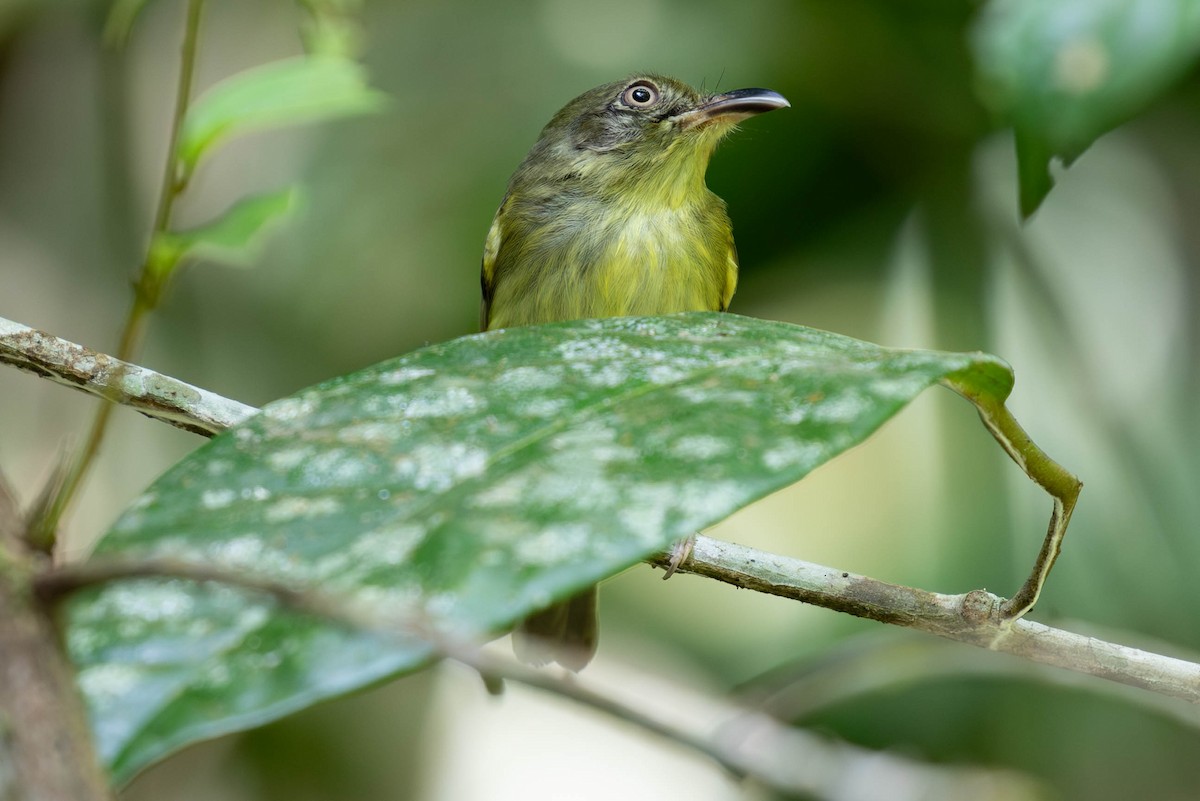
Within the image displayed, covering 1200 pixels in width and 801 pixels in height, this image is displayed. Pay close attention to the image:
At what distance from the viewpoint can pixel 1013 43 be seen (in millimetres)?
1438

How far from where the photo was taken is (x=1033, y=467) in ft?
4.22

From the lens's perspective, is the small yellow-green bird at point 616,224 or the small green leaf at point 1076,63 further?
the small yellow-green bird at point 616,224

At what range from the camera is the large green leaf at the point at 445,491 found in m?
0.75

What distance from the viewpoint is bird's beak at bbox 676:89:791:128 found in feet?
10.6

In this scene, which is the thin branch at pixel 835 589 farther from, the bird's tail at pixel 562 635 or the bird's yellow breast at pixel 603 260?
the bird's yellow breast at pixel 603 260

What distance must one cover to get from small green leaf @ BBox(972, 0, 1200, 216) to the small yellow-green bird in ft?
5.76

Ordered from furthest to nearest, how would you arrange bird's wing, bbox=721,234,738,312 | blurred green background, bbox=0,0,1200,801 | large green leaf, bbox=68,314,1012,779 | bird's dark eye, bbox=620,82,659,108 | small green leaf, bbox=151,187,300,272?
blurred green background, bbox=0,0,1200,801 < bird's dark eye, bbox=620,82,659,108 < bird's wing, bbox=721,234,738,312 < small green leaf, bbox=151,187,300,272 < large green leaf, bbox=68,314,1012,779

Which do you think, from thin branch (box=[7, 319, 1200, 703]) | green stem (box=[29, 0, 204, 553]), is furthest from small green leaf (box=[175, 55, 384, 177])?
thin branch (box=[7, 319, 1200, 703])

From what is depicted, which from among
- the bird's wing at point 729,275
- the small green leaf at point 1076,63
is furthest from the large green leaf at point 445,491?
the bird's wing at point 729,275

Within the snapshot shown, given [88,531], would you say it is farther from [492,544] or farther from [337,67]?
[492,544]

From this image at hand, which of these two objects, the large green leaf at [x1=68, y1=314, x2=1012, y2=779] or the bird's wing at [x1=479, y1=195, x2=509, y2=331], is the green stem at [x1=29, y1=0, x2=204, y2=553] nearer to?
the large green leaf at [x1=68, y1=314, x2=1012, y2=779]

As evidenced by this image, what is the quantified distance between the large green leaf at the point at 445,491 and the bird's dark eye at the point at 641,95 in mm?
2508

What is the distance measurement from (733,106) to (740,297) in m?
1.14

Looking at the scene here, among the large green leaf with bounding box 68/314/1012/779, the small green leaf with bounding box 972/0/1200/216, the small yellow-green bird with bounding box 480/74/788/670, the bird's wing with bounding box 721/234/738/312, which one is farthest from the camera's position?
the bird's wing with bounding box 721/234/738/312
